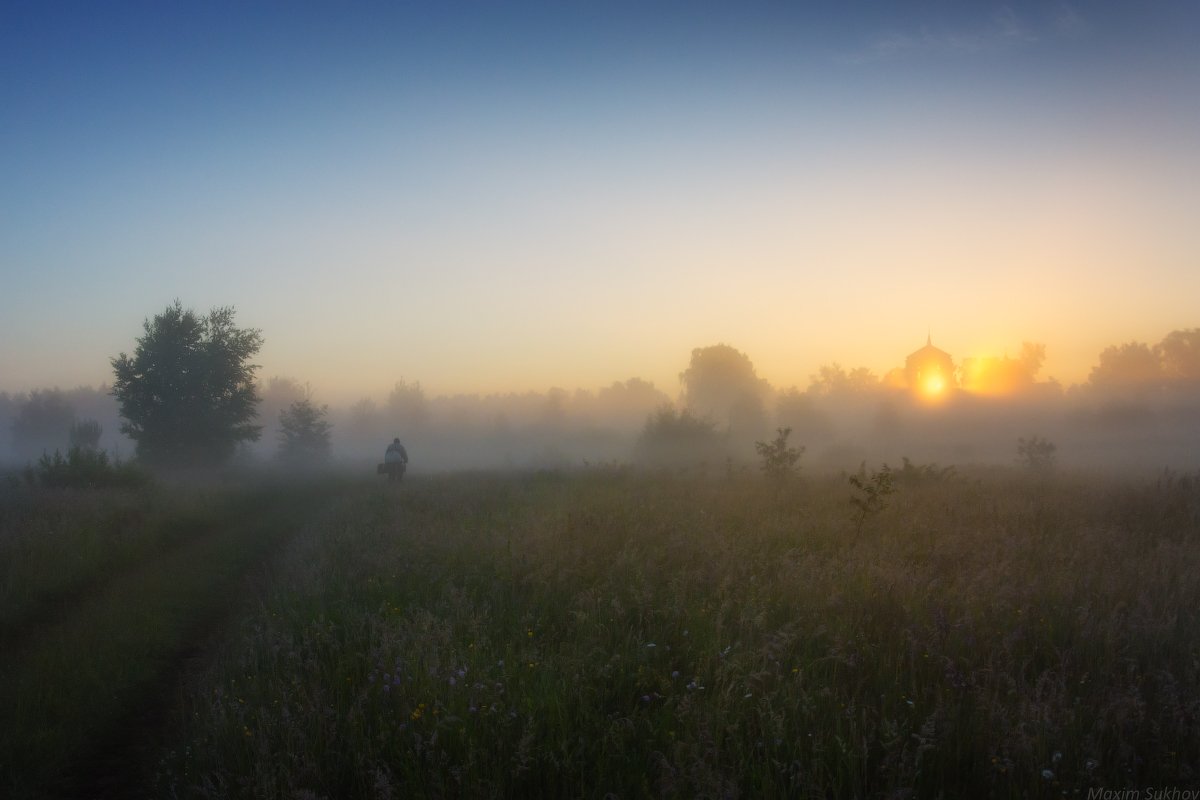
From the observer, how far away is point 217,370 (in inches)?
1258

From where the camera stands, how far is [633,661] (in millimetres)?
4980

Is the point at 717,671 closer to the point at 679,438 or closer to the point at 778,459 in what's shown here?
the point at 778,459

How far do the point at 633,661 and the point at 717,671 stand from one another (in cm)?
75

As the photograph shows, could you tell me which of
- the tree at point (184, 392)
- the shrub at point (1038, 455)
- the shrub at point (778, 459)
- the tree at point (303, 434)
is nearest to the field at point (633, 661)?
the shrub at point (778, 459)

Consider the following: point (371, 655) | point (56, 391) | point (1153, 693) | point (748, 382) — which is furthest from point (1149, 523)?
point (56, 391)

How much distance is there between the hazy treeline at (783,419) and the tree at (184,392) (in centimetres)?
217

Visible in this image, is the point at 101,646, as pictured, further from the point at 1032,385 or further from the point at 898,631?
the point at 1032,385

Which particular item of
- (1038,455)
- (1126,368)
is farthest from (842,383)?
(1038,455)

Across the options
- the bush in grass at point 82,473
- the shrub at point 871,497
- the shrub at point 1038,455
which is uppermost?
the bush in grass at point 82,473

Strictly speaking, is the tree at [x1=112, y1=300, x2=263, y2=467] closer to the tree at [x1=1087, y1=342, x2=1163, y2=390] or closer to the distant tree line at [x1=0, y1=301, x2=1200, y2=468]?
the distant tree line at [x1=0, y1=301, x2=1200, y2=468]

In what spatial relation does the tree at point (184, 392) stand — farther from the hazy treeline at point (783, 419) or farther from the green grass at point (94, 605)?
the green grass at point (94, 605)

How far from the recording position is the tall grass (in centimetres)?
366

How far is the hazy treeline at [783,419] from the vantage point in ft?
143

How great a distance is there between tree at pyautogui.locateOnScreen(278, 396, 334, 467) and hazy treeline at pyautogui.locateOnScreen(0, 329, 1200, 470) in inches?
50.8
